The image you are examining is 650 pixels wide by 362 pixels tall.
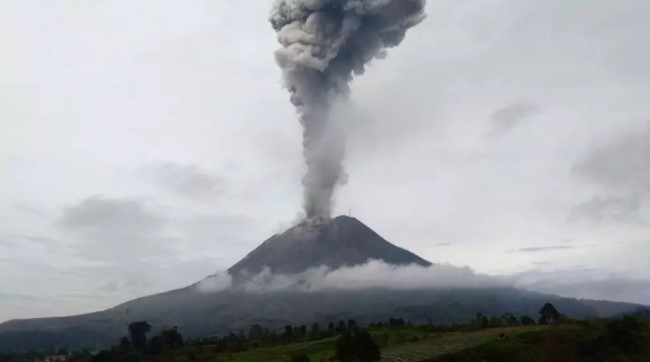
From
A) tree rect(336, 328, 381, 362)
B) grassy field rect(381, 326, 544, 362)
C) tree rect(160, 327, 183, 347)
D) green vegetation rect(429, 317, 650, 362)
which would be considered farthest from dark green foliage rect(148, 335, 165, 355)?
green vegetation rect(429, 317, 650, 362)

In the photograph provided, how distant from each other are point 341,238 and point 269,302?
33968 mm

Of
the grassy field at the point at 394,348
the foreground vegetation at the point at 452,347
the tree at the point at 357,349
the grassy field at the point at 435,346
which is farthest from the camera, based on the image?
the grassy field at the point at 394,348

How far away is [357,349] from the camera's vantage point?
4112 cm

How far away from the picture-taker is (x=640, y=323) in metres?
57.1

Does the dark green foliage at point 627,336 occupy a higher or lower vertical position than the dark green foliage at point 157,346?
lower

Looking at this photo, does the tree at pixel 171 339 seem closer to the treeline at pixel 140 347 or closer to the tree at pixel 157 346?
the treeline at pixel 140 347

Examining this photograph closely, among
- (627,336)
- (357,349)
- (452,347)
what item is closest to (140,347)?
(357,349)

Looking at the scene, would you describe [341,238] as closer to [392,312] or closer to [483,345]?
[392,312]

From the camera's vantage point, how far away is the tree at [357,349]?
4103 cm

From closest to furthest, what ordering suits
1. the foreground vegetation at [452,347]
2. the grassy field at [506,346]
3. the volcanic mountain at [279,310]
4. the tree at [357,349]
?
1. the tree at [357,349]
2. the foreground vegetation at [452,347]
3. the grassy field at [506,346]
4. the volcanic mountain at [279,310]

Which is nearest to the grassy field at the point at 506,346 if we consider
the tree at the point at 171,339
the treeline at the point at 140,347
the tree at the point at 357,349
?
the tree at the point at 357,349

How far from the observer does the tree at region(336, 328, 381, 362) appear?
1615 inches

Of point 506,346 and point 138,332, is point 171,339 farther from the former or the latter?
point 506,346

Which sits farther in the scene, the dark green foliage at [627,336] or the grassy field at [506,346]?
the dark green foliage at [627,336]
